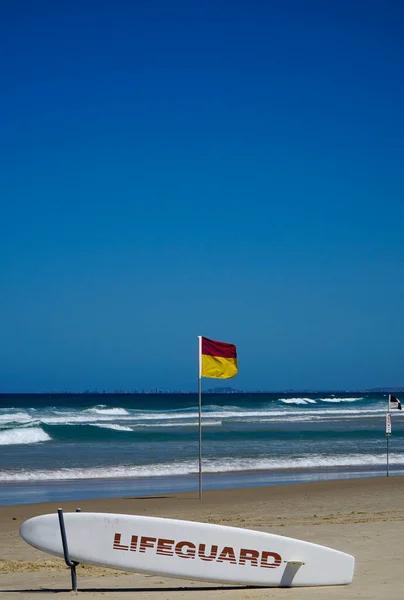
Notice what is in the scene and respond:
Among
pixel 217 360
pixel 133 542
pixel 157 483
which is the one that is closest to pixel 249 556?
pixel 133 542

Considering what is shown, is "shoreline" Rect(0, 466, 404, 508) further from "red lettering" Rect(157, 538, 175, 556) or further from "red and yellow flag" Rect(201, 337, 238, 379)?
"red lettering" Rect(157, 538, 175, 556)

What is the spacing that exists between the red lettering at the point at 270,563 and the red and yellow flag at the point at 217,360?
7447 millimetres

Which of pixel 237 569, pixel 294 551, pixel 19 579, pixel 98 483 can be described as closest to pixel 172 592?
pixel 237 569

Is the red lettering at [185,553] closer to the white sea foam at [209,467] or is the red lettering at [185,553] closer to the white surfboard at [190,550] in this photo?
the white surfboard at [190,550]

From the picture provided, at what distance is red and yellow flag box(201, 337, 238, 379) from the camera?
15680 millimetres

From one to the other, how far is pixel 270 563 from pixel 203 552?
2.22ft

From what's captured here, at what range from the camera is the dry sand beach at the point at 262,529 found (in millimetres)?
8125

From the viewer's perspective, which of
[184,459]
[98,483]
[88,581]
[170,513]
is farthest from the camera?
[184,459]

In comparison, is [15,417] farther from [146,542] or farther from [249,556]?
[249,556]

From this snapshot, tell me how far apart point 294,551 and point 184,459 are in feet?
57.0

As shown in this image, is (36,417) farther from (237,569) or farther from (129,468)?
(237,569)

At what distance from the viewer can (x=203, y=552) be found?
8289 millimetres

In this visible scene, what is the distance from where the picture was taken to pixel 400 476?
20625 mm

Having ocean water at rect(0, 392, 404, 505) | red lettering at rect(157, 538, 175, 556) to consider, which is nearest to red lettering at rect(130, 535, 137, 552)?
red lettering at rect(157, 538, 175, 556)
